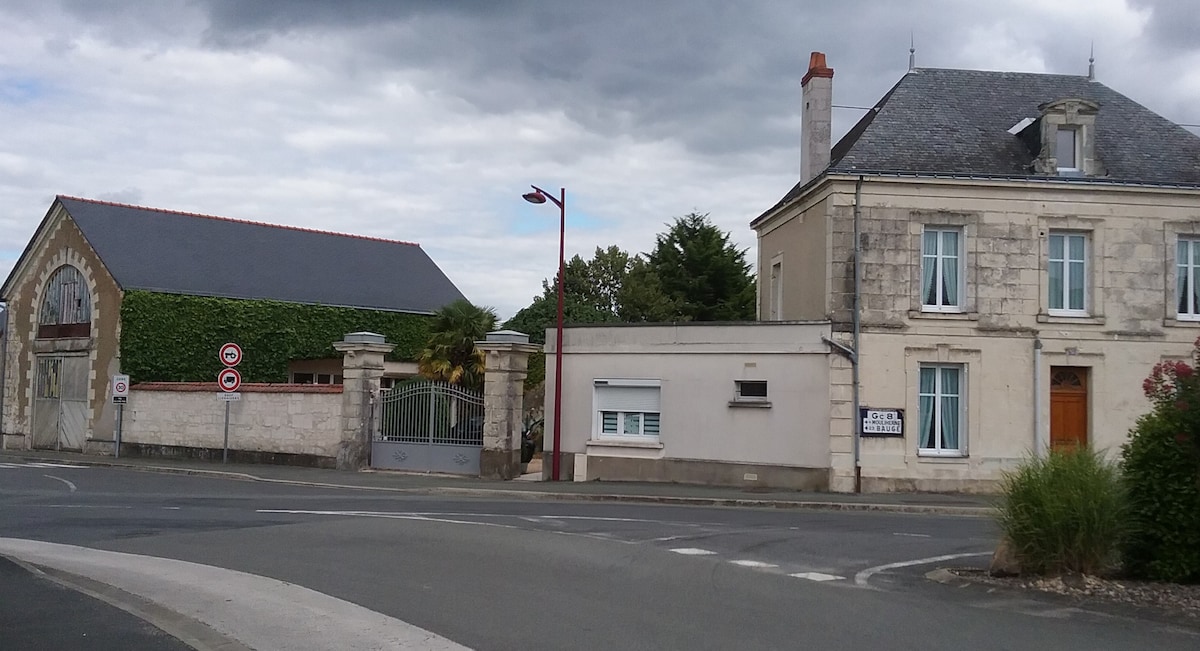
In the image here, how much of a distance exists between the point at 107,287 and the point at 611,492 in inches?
820

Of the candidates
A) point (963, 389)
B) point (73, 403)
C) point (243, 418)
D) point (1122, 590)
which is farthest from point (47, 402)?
point (1122, 590)

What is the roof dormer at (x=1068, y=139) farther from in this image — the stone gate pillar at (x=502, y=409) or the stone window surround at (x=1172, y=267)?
the stone gate pillar at (x=502, y=409)

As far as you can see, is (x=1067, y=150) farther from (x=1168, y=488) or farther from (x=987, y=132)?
(x=1168, y=488)

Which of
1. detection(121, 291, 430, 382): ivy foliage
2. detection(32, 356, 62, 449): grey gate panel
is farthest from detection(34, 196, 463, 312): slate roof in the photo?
detection(32, 356, 62, 449): grey gate panel

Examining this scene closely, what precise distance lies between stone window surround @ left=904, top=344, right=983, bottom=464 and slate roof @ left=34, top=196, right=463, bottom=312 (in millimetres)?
22516

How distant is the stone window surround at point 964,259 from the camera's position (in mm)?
21531

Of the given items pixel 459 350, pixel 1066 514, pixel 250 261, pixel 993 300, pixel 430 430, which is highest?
pixel 250 261

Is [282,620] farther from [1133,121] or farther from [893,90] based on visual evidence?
[1133,121]

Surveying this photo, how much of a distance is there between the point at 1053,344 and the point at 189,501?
1639cm

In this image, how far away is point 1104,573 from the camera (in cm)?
980

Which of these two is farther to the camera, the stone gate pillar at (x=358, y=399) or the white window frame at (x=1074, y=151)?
the stone gate pillar at (x=358, y=399)

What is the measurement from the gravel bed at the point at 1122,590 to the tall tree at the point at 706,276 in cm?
3849

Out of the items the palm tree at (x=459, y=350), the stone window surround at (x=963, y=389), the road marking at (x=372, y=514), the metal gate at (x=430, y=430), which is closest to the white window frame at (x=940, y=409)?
the stone window surround at (x=963, y=389)

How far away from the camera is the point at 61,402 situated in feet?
117
